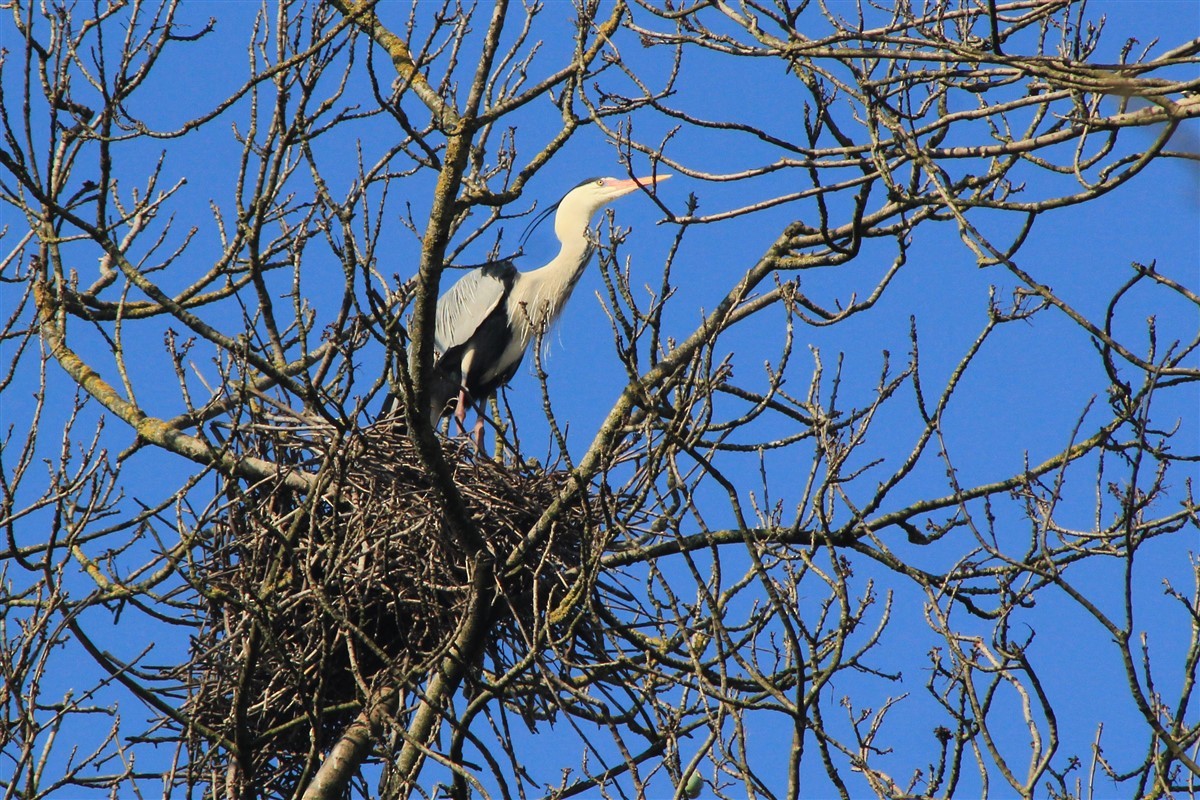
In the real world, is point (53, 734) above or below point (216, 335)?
below

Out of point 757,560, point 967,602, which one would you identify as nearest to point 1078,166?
point 757,560

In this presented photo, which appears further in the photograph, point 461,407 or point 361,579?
point 461,407

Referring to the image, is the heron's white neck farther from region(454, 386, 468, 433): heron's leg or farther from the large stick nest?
the large stick nest

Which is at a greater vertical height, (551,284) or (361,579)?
(551,284)

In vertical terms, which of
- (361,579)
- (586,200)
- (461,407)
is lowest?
(361,579)

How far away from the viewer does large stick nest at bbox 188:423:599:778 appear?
378 centimetres

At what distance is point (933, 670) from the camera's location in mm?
3457

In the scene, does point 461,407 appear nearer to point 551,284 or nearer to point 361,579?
point 551,284

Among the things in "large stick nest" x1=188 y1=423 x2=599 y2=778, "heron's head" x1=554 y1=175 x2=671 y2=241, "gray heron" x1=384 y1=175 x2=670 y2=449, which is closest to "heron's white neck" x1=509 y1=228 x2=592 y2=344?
"gray heron" x1=384 y1=175 x2=670 y2=449

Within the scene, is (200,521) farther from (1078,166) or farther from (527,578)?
(1078,166)

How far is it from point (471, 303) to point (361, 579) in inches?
115

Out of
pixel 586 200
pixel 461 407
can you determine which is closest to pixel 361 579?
pixel 461 407

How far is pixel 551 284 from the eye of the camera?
6.76 metres

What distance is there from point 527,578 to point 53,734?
1.43 metres
